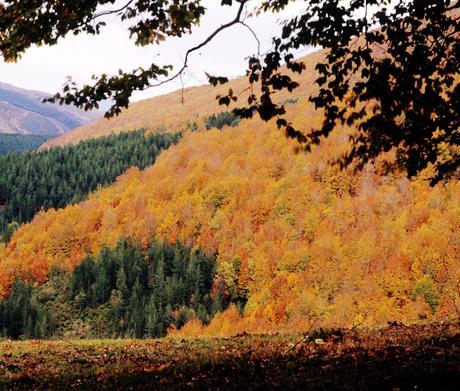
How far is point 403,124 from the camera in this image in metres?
9.62

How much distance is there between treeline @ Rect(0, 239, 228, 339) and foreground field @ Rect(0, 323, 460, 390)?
114205 mm

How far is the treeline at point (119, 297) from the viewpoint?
13275 centimetres

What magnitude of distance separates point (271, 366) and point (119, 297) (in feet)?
473

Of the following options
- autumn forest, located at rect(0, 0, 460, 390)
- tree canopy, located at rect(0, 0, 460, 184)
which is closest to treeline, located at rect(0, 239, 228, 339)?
autumn forest, located at rect(0, 0, 460, 390)

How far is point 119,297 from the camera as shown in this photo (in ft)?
492

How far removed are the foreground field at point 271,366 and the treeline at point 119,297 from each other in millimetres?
114205

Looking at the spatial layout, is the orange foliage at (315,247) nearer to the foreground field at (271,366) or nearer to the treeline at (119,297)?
the treeline at (119,297)

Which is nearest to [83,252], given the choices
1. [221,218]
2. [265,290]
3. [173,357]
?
[221,218]

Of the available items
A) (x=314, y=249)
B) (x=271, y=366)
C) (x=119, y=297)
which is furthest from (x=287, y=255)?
(x=271, y=366)

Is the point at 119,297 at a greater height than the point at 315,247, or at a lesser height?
lesser

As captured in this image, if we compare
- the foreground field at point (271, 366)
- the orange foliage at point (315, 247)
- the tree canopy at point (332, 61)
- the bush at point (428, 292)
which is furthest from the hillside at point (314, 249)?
the tree canopy at point (332, 61)

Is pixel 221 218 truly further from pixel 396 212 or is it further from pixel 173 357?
pixel 173 357

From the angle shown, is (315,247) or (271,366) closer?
(271,366)

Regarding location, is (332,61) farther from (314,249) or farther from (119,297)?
(314,249)
